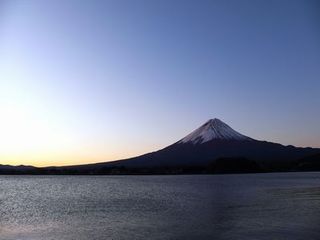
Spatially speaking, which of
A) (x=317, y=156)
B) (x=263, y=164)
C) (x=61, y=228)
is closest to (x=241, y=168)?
(x=263, y=164)

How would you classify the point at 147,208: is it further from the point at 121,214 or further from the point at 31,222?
the point at 31,222

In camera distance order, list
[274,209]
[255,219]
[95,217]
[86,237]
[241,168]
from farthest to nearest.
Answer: [241,168]
[274,209]
[95,217]
[255,219]
[86,237]

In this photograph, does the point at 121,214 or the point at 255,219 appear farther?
the point at 121,214

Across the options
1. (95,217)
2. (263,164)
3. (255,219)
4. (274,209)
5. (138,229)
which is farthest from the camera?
(263,164)

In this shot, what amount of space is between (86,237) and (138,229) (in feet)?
7.84

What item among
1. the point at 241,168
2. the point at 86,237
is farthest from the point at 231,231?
the point at 241,168

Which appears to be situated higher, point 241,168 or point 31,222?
point 241,168

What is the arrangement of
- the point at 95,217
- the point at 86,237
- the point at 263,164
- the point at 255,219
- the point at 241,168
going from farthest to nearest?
the point at 263,164
the point at 241,168
the point at 95,217
the point at 255,219
the point at 86,237

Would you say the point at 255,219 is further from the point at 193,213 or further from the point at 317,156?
the point at 317,156

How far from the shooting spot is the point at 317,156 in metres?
158

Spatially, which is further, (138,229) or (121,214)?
(121,214)

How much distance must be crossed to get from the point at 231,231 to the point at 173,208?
33.1 feet

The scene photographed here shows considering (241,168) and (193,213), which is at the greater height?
(241,168)

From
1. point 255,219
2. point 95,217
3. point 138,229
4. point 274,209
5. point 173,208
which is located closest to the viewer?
point 138,229
